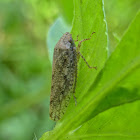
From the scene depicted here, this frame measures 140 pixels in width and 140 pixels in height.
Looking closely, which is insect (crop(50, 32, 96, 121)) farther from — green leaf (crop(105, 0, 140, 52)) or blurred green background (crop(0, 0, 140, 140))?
blurred green background (crop(0, 0, 140, 140))

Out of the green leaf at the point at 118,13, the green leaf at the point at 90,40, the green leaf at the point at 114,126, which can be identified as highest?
the green leaf at the point at 118,13

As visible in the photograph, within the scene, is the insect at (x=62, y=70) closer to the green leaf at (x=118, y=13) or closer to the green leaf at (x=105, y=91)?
the green leaf at (x=105, y=91)

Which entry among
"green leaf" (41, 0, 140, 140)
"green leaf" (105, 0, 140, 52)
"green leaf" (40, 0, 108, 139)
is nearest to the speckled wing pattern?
"green leaf" (40, 0, 108, 139)

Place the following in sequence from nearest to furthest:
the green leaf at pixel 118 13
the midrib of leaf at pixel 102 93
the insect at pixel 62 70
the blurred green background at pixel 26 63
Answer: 1. the midrib of leaf at pixel 102 93
2. the insect at pixel 62 70
3. the green leaf at pixel 118 13
4. the blurred green background at pixel 26 63

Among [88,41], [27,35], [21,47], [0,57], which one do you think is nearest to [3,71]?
[0,57]

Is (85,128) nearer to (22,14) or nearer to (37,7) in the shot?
(37,7)

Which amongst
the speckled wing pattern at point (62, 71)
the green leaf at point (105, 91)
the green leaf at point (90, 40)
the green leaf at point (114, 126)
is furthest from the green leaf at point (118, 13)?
the green leaf at point (114, 126)

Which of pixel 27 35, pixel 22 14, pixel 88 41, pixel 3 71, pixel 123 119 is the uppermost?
pixel 22 14

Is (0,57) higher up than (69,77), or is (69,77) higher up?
(0,57)
